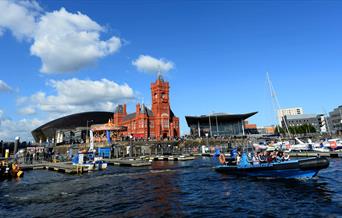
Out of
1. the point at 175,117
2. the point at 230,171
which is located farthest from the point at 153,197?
the point at 175,117

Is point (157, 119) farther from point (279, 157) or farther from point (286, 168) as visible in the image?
point (286, 168)

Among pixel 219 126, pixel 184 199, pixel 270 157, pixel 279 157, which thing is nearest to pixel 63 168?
pixel 184 199

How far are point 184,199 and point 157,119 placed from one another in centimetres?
10506

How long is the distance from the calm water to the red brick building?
307 feet

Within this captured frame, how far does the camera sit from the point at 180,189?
2694cm

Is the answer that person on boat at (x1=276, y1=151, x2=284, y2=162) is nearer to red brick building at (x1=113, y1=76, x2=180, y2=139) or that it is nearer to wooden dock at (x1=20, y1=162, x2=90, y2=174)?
wooden dock at (x1=20, y1=162, x2=90, y2=174)

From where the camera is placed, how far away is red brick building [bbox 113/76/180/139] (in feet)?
411

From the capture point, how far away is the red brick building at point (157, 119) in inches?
4933

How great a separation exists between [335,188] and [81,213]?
21.4m

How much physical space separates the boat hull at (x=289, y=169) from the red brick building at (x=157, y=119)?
298 ft

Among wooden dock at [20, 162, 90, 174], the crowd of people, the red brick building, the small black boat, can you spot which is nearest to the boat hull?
the small black boat

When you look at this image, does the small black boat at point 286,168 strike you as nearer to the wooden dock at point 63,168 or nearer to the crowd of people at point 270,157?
the crowd of people at point 270,157

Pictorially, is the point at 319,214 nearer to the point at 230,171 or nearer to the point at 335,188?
the point at 335,188

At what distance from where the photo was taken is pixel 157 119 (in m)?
127
